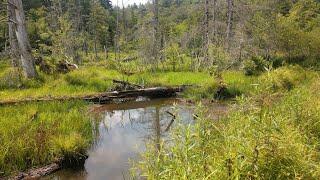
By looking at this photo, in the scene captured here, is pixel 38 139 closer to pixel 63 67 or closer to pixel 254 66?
pixel 63 67

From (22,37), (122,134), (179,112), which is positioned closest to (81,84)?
(22,37)

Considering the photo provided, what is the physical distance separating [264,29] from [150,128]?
13928 millimetres

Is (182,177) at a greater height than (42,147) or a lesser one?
greater

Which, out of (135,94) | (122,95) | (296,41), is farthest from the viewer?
(296,41)

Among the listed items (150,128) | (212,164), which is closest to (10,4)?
(150,128)

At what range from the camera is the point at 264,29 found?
70.9 feet

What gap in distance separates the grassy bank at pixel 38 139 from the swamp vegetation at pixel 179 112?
0.02 metres

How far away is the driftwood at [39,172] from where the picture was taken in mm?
6807

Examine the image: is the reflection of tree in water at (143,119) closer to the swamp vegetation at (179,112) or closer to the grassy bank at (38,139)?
the swamp vegetation at (179,112)

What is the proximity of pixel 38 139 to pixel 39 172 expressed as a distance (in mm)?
793

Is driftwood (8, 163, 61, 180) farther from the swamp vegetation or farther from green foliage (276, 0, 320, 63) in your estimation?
green foliage (276, 0, 320, 63)

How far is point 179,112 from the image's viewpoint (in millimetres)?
11352

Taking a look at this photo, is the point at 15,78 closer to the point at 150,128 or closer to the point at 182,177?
the point at 150,128

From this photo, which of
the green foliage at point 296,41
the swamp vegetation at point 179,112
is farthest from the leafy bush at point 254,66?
the green foliage at point 296,41
